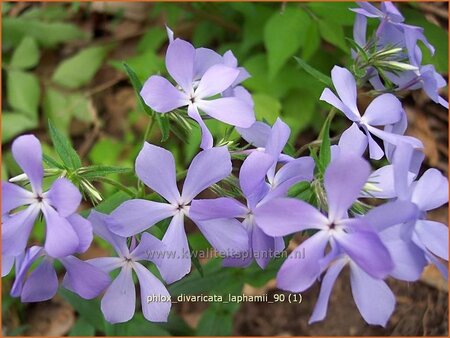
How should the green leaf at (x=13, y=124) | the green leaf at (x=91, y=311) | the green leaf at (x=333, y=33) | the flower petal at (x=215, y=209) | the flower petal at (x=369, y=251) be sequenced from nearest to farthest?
the flower petal at (x=369, y=251), the flower petal at (x=215, y=209), the green leaf at (x=91, y=311), the green leaf at (x=333, y=33), the green leaf at (x=13, y=124)

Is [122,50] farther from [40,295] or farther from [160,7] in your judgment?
[40,295]

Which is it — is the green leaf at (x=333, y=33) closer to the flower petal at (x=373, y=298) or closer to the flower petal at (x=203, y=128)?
the flower petal at (x=203, y=128)

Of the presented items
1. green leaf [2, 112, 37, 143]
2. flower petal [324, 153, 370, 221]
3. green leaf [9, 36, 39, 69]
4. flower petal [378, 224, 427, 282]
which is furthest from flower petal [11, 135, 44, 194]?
green leaf [9, 36, 39, 69]

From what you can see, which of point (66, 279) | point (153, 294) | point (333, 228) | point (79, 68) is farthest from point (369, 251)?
point (79, 68)

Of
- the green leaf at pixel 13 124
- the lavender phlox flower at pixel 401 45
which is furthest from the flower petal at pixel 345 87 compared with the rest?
the green leaf at pixel 13 124

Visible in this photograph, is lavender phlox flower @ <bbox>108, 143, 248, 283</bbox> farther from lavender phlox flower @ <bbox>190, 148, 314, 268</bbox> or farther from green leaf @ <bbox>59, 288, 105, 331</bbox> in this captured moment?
green leaf @ <bbox>59, 288, 105, 331</bbox>

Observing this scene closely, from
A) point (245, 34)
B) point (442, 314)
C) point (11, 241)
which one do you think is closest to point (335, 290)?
point (442, 314)
